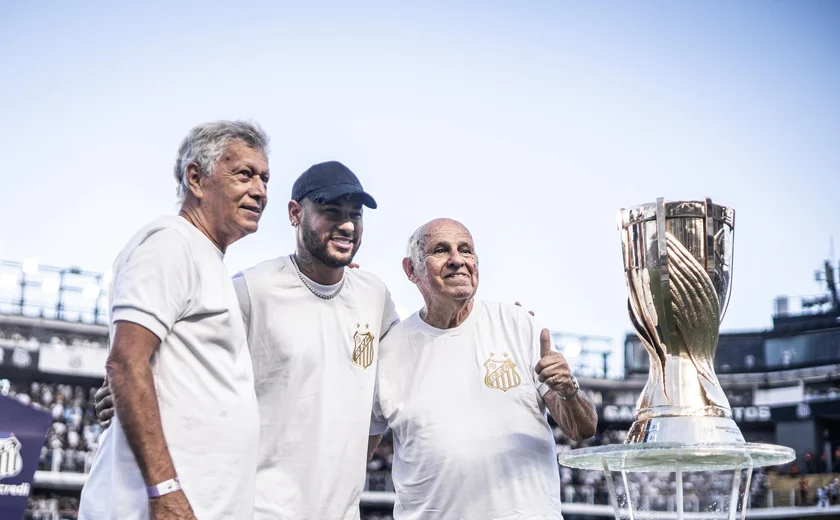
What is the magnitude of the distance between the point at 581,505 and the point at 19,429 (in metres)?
26.0

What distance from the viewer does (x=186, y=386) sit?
2703 mm

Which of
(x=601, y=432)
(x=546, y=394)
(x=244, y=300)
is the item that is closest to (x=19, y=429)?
(x=244, y=300)

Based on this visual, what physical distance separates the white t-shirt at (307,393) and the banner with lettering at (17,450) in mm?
3570

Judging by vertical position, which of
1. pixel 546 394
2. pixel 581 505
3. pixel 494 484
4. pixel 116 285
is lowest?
pixel 581 505

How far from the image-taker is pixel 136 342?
260cm

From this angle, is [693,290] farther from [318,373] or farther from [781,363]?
[781,363]

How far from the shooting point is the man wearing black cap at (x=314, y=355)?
11.4 feet

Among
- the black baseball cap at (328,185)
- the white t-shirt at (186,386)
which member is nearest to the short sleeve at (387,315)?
the black baseball cap at (328,185)

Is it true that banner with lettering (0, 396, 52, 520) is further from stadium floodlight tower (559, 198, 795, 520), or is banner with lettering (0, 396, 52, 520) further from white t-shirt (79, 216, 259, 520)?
stadium floodlight tower (559, 198, 795, 520)

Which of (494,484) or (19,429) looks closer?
(494,484)

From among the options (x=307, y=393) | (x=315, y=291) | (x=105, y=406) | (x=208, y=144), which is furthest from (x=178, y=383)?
(x=315, y=291)

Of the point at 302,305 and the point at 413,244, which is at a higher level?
the point at 413,244

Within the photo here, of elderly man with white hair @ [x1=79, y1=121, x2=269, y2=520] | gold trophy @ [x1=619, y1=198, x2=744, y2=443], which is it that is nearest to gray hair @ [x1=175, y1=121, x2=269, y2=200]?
elderly man with white hair @ [x1=79, y1=121, x2=269, y2=520]

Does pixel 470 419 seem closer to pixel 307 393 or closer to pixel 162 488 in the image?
pixel 307 393
